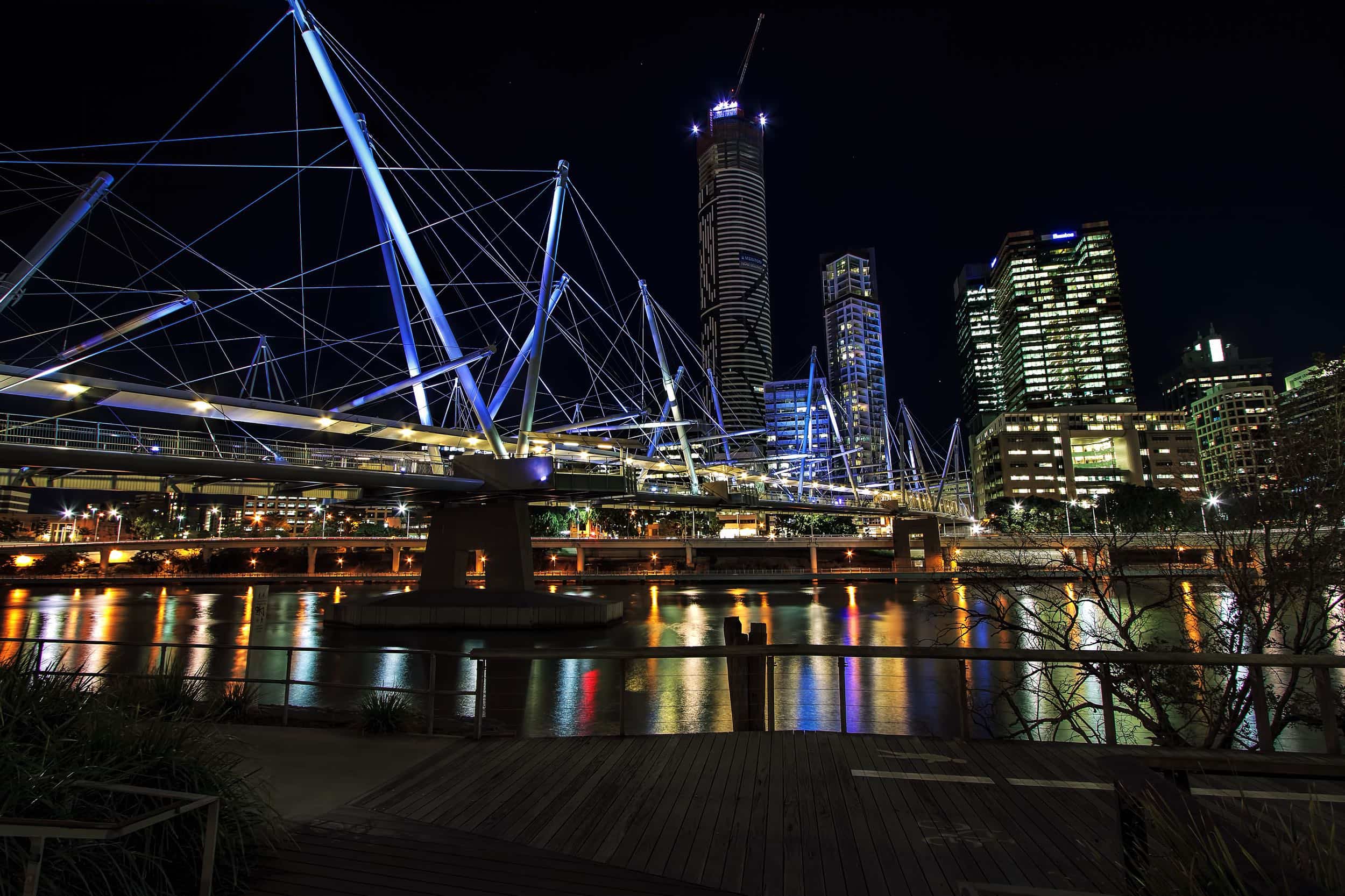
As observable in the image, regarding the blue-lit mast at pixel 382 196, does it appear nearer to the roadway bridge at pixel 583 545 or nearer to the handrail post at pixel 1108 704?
the handrail post at pixel 1108 704

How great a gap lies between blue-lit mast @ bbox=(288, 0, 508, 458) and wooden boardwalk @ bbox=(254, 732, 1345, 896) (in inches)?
1164

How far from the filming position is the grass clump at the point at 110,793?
12.1 ft

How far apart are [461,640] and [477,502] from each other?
938 centimetres

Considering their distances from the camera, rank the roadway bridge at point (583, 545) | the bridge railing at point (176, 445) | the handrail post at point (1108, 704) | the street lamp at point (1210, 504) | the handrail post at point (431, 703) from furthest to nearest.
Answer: the roadway bridge at point (583, 545) → the bridge railing at point (176, 445) → the street lamp at point (1210, 504) → the handrail post at point (431, 703) → the handrail post at point (1108, 704)

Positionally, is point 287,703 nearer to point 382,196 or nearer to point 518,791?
point 518,791

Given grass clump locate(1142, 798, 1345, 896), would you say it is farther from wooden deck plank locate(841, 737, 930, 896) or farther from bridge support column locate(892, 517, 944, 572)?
bridge support column locate(892, 517, 944, 572)

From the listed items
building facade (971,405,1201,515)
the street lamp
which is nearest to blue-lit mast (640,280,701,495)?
the street lamp

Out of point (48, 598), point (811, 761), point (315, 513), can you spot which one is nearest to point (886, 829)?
point (811, 761)

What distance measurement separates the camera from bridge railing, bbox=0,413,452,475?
2592 centimetres

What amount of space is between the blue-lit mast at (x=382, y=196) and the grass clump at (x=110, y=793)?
29.8 meters

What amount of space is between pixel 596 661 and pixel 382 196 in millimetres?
22143

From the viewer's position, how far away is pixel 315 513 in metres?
178

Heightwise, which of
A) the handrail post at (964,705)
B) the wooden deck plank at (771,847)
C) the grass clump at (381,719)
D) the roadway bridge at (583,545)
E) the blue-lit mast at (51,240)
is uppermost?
the blue-lit mast at (51,240)

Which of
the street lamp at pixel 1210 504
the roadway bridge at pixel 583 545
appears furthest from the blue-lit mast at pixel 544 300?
the roadway bridge at pixel 583 545
